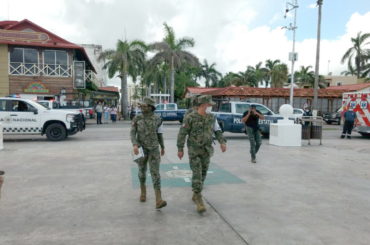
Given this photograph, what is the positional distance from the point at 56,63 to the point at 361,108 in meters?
23.6

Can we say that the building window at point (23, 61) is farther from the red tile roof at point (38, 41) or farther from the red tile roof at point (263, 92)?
the red tile roof at point (263, 92)

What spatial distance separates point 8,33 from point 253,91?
2191 centimetres

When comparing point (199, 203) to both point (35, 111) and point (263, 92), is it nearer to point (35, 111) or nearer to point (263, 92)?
point (35, 111)

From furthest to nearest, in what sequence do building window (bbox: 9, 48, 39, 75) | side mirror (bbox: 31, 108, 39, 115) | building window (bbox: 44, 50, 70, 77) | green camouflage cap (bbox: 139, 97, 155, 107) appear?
building window (bbox: 44, 50, 70, 77), building window (bbox: 9, 48, 39, 75), side mirror (bbox: 31, 108, 39, 115), green camouflage cap (bbox: 139, 97, 155, 107)

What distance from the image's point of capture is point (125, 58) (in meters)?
28.0

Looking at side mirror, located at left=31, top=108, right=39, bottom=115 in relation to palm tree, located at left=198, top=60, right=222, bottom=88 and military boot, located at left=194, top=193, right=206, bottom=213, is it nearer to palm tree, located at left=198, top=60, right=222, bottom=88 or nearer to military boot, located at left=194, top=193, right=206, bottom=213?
military boot, located at left=194, top=193, right=206, bottom=213

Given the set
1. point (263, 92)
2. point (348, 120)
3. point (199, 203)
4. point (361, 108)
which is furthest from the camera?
point (263, 92)

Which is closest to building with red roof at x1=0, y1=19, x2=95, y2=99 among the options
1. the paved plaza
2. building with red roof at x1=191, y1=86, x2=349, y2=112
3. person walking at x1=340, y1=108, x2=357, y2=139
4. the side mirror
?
building with red roof at x1=191, y1=86, x2=349, y2=112

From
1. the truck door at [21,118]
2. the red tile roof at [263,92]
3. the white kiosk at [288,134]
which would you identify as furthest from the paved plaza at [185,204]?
the red tile roof at [263,92]

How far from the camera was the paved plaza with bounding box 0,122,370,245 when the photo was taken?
366cm

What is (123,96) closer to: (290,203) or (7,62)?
(7,62)

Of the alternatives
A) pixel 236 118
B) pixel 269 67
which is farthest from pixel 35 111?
pixel 269 67

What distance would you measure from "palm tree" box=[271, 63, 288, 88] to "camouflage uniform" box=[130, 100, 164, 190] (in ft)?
158

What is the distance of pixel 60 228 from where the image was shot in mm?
3855
